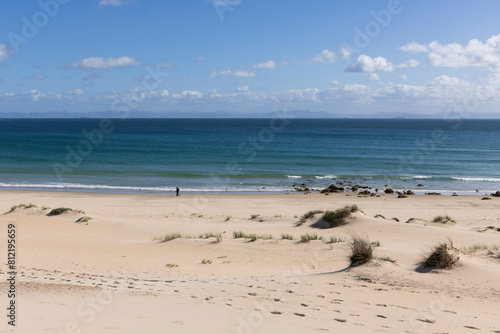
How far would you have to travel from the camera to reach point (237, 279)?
10.4 meters

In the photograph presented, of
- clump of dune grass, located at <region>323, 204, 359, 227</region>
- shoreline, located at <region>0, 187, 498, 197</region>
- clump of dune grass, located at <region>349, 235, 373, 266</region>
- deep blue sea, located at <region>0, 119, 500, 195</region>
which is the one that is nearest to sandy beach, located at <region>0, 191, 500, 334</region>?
clump of dune grass, located at <region>349, 235, 373, 266</region>

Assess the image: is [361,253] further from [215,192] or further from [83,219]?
[215,192]

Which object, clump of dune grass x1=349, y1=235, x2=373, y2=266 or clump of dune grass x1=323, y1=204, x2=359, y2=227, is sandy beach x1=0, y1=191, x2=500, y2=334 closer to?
clump of dune grass x1=349, y1=235, x2=373, y2=266

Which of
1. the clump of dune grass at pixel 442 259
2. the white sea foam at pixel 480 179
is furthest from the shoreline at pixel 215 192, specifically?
the clump of dune grass at pixel 442 259

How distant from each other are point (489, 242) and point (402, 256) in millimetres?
4634

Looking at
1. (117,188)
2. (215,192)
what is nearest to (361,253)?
(215,192)

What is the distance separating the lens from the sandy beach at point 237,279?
281 inches

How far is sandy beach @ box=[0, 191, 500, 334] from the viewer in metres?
7.14

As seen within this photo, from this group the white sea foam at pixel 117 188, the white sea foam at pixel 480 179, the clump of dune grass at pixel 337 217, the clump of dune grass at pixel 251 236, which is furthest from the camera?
the white sea foam at pixel 480 179

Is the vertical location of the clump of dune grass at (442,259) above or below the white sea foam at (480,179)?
above

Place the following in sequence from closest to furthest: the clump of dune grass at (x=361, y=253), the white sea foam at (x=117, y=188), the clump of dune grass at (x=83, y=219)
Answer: the clump of dune grass at (x=361, y=253) → the clump of dune grass at (x=83, y=219) → the white sea foam at (x=117, y=188)

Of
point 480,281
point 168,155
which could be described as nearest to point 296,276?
point 480,281

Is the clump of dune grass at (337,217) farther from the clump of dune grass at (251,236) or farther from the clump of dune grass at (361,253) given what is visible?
the clump of dune grass at (361,253)

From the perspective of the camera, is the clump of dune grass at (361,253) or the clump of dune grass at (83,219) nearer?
the clump of dune grass at (361,253)
